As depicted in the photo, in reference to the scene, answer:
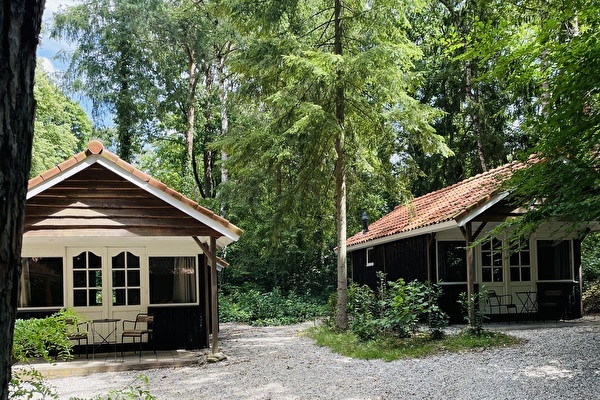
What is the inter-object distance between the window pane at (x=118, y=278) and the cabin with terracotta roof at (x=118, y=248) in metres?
0.02

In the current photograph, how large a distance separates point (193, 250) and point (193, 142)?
16336 millimetres

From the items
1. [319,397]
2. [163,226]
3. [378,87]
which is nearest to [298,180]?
[378,87]

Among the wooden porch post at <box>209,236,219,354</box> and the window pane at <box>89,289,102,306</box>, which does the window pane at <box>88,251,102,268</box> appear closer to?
the window pane at <box>89,289,102,306</box>

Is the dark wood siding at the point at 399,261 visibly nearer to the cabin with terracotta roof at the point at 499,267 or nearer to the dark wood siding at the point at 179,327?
the cabin with terracotta roof at the point at 499,267

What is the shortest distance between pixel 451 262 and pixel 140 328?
26.1ft

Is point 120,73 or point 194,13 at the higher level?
point 194,13

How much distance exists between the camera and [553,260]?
14.2 metres

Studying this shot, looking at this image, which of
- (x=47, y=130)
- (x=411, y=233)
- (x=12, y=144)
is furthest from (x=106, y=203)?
(x=47, y=130)

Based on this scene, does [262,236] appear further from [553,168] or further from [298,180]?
[553,168]

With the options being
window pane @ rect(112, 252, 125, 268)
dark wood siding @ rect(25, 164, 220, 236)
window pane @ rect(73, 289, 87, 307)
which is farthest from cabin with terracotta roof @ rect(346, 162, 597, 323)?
window pane @ rect(73, 289, 87, 307)

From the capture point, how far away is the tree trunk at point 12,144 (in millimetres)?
1384

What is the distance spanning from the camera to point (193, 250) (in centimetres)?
1194

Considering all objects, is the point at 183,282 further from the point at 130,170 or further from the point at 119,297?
the point at 130,170

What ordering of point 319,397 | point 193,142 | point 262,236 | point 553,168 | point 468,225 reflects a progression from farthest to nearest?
1. point 193,142
2. point 262,236
3. point 468,225
4. point 319,397
5. point 553,168
